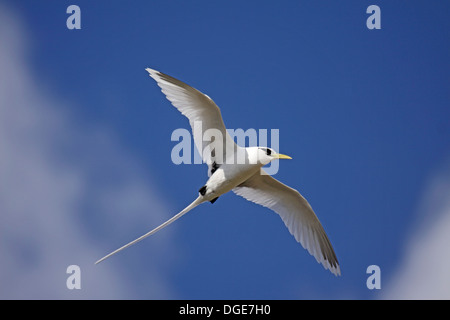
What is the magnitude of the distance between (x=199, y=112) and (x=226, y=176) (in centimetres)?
128

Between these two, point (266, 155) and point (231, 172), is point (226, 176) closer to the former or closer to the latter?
point (231, 172)

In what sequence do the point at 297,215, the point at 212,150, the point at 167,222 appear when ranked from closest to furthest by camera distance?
the point at 167,222 < the point at 212,150 < the point at 297,215

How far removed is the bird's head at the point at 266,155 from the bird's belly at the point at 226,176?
6.6 inches

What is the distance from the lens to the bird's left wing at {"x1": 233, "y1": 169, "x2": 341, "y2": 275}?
1215 centimetres

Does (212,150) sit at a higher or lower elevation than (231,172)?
higher

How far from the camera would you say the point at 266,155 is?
1063 cm

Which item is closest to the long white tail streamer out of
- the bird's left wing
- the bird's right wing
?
the bird's right wing

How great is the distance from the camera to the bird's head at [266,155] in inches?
418

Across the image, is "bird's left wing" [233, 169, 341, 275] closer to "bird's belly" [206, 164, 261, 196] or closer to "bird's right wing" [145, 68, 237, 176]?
"bird's belly" [206, 164, 261, 196]

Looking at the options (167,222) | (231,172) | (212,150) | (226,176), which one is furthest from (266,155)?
(167,222)

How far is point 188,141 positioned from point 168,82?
1.20 m

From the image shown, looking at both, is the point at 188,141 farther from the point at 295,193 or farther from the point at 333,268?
the point at 333,268
